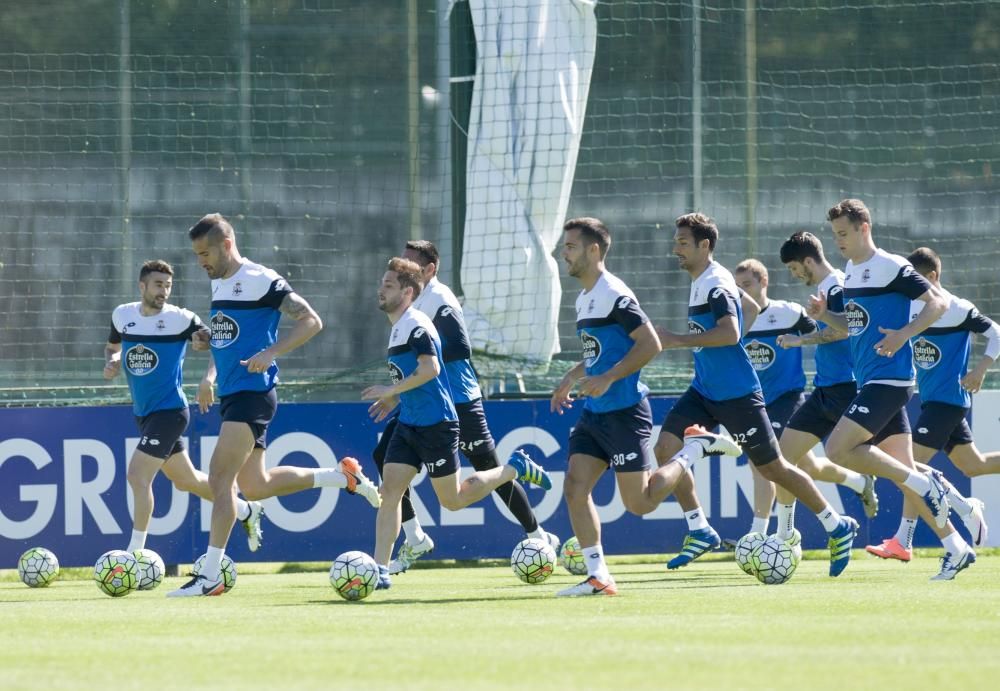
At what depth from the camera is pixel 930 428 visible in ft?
37.2

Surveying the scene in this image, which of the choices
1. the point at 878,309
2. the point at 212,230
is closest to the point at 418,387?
the point at 212,230

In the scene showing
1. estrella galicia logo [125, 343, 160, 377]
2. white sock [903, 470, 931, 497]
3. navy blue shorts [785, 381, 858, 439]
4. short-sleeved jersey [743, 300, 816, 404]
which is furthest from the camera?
short-sleeved jersey [743, 300, 816, 404]

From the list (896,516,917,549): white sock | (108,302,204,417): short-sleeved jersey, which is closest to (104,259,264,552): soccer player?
(108,302,204,417): short-sleeved jersey

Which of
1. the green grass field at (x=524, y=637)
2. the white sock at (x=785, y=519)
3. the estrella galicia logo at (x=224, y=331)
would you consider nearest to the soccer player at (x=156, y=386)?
the green grass field at (x=524, y=637)

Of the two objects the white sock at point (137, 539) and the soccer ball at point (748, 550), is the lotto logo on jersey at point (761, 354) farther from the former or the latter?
the white sock at point (137, 539)

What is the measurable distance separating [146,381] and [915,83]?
8.31 m

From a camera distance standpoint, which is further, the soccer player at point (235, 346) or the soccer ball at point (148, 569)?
the soccer ball at point (148, 569)

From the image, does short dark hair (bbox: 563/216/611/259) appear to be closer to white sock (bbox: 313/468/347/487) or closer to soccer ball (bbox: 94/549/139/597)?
white sock (bbox: 313/468/347/487)

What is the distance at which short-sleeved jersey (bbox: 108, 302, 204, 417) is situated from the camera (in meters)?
11.2

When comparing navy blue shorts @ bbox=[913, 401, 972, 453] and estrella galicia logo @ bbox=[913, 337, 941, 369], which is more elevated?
estrella galicia logo @ bbox=[913, 337, 941, 369]

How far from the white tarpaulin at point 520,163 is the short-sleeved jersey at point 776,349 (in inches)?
104

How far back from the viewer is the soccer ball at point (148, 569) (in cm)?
1029

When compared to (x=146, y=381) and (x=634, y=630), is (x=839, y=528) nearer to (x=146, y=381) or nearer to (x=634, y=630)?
(x=634, y=630)

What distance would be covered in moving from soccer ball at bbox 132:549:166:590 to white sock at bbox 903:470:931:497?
15.7 ft
